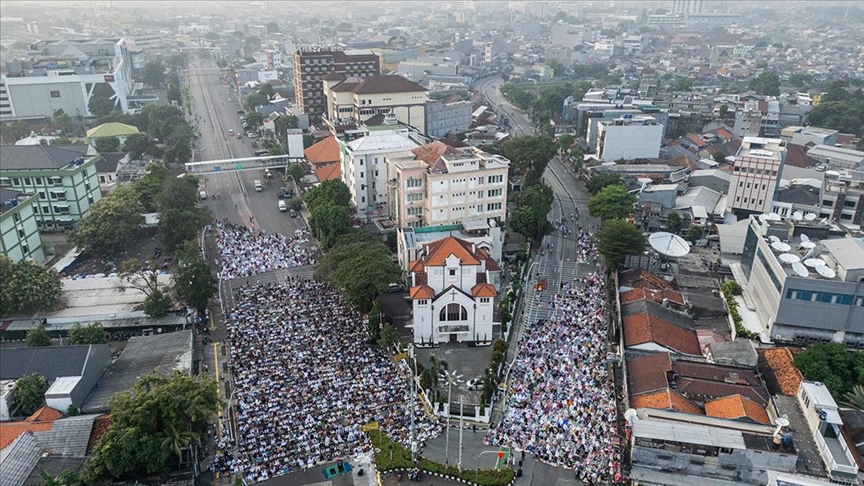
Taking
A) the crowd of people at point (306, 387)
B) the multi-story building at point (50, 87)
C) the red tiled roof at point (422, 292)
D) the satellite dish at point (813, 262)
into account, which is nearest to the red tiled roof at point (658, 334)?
the satellite dish at point (813, 262)

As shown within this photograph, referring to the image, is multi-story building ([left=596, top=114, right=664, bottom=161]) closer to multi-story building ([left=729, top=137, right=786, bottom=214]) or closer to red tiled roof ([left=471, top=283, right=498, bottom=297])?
multi-story building ([left=729, top=137, right=786, bottom=214])

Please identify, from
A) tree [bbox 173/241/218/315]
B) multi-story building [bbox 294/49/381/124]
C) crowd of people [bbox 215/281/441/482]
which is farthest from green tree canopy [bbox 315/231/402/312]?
multi-story building [bbox 294/49/381/124]

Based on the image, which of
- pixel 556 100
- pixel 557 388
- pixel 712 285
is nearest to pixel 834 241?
pixel 712 285

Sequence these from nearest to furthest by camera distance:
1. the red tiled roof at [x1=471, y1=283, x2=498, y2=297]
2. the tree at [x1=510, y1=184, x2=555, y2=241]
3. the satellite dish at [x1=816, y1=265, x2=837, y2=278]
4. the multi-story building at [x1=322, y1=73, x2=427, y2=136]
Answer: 1. the satellite dish at [x1=816, y1=265, x2=837, y2=278]
2. the red tiled roof at [x1=471, y1=283, x2=498, y2=297]
3. the tree at [x1=510, y1=184, x2=555, y2=241]
4. the multi-story building at [x1=322, y1=73, x2=427, y2=136]

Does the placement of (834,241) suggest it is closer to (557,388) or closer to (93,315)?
(557,388)

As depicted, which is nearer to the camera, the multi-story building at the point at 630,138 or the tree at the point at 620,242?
the tree at the point at 620,242

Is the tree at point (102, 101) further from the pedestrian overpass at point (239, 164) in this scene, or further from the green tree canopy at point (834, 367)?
the green tree canopy at point (834, 367)

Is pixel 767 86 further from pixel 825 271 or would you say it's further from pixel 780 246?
pixel 825 271

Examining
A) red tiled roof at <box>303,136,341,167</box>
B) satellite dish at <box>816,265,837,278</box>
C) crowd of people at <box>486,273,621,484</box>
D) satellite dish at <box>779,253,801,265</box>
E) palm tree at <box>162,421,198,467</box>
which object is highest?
satellite dish at <box>779,253,801,265</box>
